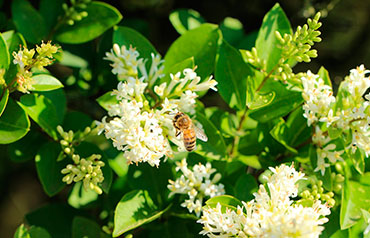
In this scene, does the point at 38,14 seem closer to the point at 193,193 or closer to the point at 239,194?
the point at 193,193

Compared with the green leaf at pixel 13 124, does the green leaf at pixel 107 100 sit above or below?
above

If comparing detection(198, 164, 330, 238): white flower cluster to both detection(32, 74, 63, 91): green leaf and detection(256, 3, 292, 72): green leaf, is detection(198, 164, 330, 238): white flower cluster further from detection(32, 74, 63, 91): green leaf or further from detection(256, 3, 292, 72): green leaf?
detection(32, 74, 63, 91): green leaf

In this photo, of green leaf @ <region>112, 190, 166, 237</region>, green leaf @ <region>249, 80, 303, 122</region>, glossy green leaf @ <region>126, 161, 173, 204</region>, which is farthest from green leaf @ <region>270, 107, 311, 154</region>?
green leaf @ <region>112, 190, 166, 237</region>

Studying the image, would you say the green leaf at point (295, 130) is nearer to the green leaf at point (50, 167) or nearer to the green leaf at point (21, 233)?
the green leaf at point (50, 167)

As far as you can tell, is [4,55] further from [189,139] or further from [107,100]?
[189,139]

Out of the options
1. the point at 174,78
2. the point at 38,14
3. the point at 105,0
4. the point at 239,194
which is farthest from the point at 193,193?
the point at 105,0

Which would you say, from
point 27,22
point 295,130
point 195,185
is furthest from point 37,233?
point 295,130

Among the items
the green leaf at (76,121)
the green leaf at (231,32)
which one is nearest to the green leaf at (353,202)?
the green leaf at (231,32)
